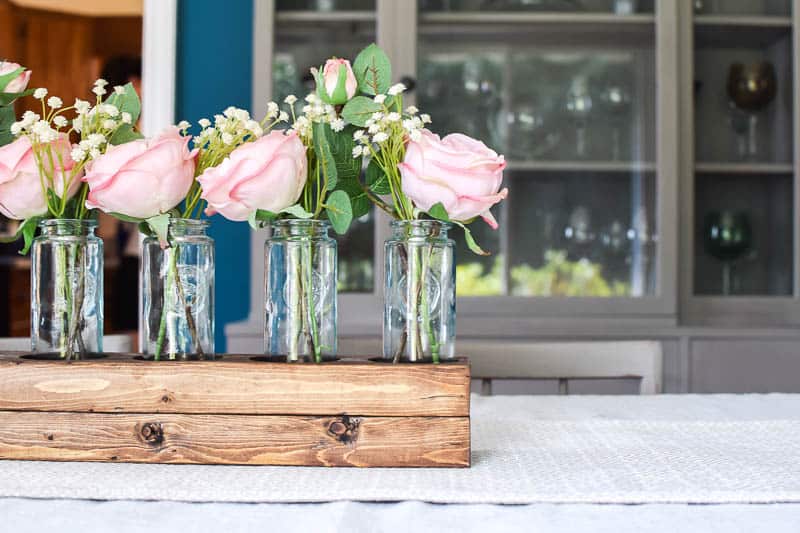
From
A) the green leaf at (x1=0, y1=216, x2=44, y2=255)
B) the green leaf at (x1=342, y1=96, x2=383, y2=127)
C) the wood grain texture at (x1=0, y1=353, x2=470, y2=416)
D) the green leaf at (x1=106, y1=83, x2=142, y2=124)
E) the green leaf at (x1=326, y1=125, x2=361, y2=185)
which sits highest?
the green leaf at (x1=106, y1=83, x2=142, y2=124)

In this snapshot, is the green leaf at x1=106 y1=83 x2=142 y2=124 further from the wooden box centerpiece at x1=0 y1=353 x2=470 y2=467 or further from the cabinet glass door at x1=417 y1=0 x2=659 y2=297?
the cabinet glass door at x1=417 y1=0 x2=659 y2=297

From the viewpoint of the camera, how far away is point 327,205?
2.34ft

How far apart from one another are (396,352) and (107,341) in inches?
24.5

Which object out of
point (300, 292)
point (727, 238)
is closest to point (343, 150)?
point (300, 292)

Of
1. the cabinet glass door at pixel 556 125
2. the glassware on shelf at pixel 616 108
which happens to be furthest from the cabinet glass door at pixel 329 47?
the glassware on shelf at pixel 616 108

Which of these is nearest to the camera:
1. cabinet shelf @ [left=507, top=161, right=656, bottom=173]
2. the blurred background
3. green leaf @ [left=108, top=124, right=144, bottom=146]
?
green leaf @ [left=108, top=124, right=144, bottom=146]

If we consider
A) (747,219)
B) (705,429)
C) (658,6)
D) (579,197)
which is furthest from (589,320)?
(705,429)

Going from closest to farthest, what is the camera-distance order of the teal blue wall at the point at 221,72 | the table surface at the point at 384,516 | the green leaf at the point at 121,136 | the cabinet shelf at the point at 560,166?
the table surface at the point at 384,516 → the green leaf at the point at 121,136 → the cabinet shelf at the point at 560,166 → the teal blue wall at the point at 221,72

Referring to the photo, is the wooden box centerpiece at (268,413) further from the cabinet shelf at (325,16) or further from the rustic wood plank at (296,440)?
the cabinet shelf at (325,16)

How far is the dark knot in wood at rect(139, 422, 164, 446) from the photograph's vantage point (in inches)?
28.0

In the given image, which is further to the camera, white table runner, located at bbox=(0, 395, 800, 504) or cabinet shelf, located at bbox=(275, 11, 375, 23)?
cabinet shelf, located at bbox=(275, 11, 375, 23)

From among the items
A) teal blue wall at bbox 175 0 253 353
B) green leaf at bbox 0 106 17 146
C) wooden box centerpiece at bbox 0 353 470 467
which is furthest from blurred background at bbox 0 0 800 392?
wooden box centerpiece at bbox 0 353 470 467

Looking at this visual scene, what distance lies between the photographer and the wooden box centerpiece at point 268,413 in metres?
0.70

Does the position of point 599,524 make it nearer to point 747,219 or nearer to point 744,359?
point 744,359
